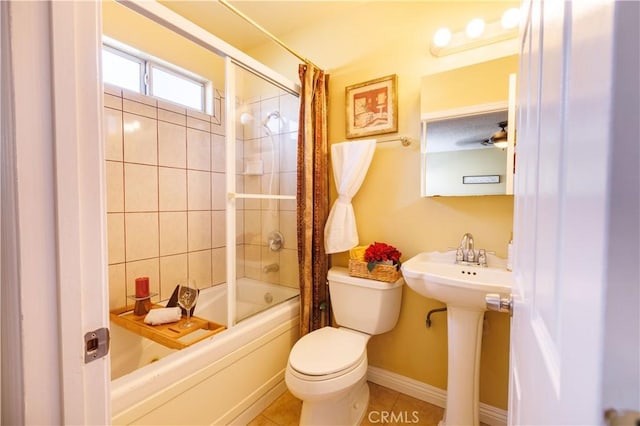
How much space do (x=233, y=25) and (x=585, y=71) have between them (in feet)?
7.76

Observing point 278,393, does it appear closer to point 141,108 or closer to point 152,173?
point 152,173

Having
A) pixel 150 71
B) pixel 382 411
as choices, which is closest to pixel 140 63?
pixel 150 71

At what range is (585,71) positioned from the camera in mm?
245

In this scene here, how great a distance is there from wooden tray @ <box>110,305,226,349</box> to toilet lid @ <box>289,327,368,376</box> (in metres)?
0.44

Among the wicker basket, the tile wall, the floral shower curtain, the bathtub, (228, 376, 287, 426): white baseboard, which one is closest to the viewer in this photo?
the bathtub

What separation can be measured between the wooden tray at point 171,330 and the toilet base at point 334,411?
59cm

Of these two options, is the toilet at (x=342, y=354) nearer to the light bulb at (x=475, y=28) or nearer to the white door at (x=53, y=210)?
the white door at (x=53, y=210)

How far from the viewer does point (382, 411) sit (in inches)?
60.9

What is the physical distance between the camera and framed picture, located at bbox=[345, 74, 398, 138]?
5.54 feet

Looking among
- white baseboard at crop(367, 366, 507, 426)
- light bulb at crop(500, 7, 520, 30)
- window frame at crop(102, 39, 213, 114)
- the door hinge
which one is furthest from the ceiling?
white baseboard at crop(367, 366, 507, 426)

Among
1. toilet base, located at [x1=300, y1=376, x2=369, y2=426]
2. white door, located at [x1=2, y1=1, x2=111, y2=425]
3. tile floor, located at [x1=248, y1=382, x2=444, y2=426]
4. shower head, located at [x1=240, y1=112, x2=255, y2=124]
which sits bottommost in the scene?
tile floor, located at [x1=248, y1=382, x2=444, y2=426]

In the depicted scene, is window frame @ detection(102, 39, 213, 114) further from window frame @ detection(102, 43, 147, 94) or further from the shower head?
the shower head

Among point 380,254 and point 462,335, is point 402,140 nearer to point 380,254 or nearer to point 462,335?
point 380,254

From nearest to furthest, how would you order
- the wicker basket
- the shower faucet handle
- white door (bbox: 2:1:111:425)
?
white door (bbox: 2:1:111:425) → the wicker basket → the shower faucet handle
